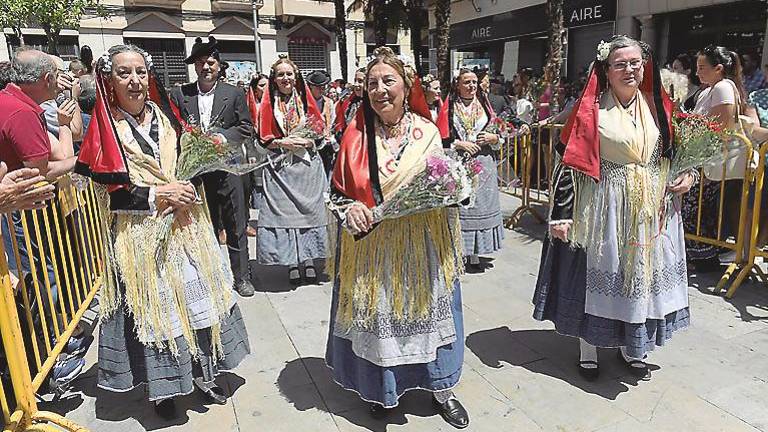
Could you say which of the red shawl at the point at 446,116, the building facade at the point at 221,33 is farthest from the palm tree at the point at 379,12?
the red shawl at the point at 446,116

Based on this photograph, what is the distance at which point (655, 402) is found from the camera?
3.12 metres

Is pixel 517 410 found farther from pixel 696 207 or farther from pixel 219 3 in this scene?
pixel 219 3

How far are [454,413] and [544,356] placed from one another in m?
0.98

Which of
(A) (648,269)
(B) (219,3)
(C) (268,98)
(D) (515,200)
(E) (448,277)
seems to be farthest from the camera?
(B) (219,3)

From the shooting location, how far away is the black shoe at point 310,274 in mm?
5350

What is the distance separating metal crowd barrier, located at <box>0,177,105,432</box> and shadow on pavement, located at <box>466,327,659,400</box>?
2389 millimetres

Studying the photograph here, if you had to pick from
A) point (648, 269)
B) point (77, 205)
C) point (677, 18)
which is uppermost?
point (677, 18)

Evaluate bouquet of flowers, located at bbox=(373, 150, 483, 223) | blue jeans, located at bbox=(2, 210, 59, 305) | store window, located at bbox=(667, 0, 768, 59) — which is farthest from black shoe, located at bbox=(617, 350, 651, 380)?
store window, located at bbox=(667, 0, 768, 59)

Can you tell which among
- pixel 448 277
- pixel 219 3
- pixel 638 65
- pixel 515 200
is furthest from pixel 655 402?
pixel 219 3

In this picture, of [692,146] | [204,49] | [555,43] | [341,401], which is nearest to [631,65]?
[692,146]

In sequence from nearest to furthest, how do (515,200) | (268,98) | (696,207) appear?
1. (268,98)
2. (696,207)
3. (515,200)

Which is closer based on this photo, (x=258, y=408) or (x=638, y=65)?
(x=638, y=65)

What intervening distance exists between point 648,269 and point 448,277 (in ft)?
3.70

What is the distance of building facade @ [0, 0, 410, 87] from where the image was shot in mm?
25000
